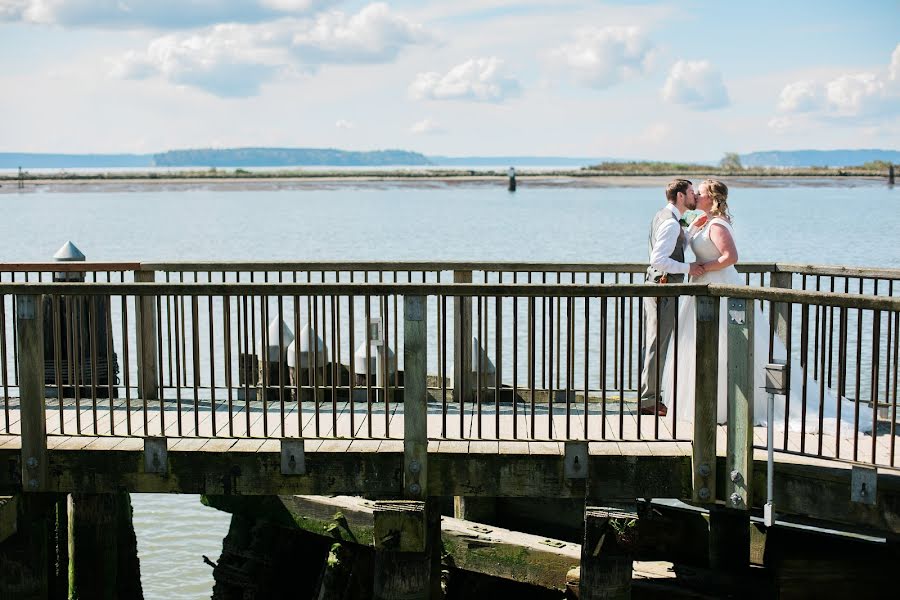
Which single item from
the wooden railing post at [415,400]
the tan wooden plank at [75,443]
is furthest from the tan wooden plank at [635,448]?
the tan wooden plank at [75,443]

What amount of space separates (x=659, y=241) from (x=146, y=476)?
4.23 meters

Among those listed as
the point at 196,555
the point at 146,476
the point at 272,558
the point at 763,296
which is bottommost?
the point at 196,555

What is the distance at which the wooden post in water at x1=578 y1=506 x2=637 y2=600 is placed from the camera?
8211 mm

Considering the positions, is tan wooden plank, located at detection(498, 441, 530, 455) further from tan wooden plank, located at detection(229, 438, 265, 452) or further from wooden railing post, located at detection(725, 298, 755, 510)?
tan wooden plank, located at detection(229, 438, 265, 452)

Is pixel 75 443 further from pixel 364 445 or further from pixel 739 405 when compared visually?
pixel 739 405

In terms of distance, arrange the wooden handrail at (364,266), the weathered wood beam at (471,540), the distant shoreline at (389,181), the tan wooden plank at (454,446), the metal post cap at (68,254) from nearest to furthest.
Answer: the tan wooden plank at (454,446) < the weathered wood beam at (471,540) < the wooden handrail at (364,266) < the metal post cap at (68,254) < the distant shoreline at (389,181)

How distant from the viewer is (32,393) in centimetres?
861

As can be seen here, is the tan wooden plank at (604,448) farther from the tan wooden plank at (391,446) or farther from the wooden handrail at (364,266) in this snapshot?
the wooden handrail at (364,266)

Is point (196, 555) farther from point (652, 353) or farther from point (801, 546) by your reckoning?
point (801, 546)

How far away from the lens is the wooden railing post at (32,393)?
8.59 m

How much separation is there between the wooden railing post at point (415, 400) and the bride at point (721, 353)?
5.95 ft

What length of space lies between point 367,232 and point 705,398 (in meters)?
58.7

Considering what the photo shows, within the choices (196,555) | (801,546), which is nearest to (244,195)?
(196,555)

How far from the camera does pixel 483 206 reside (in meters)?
95.7
